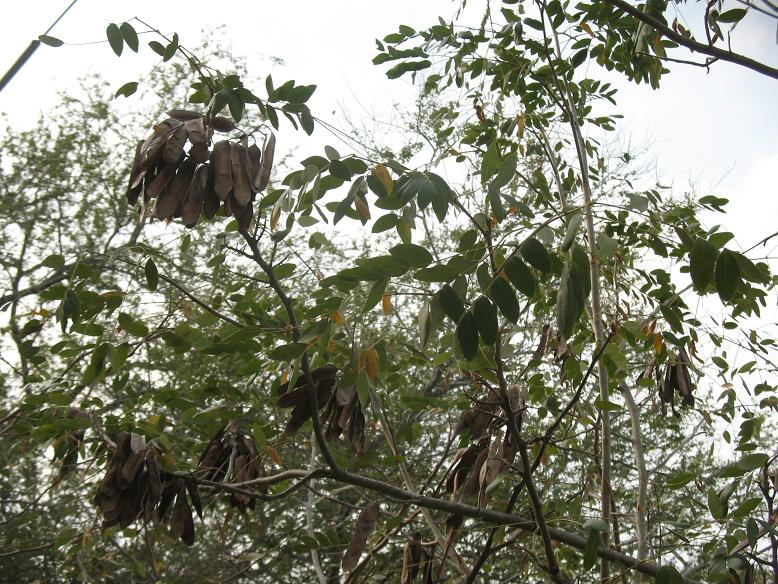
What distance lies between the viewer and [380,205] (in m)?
1.15

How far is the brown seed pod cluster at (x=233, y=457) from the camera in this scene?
1.61 m

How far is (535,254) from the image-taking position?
3.18 feet

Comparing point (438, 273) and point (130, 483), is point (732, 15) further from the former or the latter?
point (130, 483)

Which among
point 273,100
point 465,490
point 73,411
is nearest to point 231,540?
point 73,411

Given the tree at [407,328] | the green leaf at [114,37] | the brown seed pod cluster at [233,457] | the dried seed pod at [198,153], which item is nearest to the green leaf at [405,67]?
the tree at [407,328]

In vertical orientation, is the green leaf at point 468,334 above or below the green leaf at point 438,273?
below

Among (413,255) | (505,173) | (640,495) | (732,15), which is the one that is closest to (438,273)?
(413,255)

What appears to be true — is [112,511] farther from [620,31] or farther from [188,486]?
[620,31]

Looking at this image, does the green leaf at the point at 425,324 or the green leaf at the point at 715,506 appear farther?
the green leaf at the point at 715,506

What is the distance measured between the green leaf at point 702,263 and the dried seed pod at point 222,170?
0.76m

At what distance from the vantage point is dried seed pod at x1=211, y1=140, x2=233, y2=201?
3.92 feet

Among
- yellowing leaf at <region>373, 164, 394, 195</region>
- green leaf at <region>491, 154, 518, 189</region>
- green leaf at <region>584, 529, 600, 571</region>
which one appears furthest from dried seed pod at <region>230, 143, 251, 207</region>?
green leaf at <region>584, 529, 600, 571</region>

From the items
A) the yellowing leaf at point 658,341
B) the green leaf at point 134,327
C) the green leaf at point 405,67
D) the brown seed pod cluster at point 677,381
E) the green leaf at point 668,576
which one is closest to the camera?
the green leaf at point 668,576

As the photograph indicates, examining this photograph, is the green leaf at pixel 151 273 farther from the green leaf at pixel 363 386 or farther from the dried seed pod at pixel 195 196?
the green leaf at pixel 363 386
